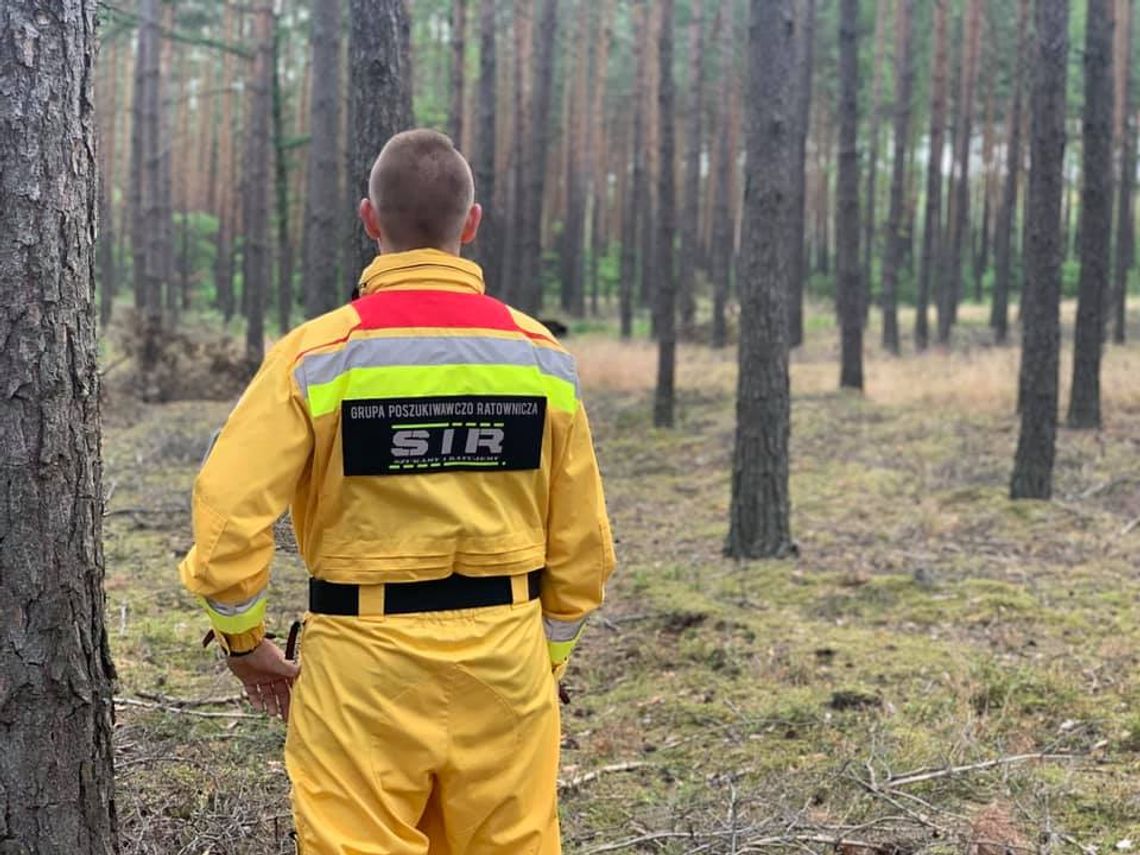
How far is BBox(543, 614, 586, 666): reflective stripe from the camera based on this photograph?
255 cm

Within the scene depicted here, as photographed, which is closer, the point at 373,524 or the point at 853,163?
the point at 373,524

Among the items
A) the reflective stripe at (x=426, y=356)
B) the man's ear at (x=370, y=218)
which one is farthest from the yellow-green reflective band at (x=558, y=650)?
the man's ear at (x=370, y=218)

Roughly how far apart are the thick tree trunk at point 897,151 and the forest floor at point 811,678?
9.92 meters

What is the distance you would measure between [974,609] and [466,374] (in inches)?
204

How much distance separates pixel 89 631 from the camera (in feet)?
7.93

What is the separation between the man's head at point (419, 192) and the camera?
2309mm

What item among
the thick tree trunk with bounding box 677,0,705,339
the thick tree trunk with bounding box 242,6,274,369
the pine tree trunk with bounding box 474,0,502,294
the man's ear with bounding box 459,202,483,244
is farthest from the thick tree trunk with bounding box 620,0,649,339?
the man's ear with bounding box 459,202,483,244

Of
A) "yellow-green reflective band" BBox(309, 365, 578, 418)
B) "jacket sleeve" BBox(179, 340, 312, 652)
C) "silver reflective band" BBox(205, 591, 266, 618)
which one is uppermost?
"yellow-green reflective band" BBox(309, 365, 578, 418)

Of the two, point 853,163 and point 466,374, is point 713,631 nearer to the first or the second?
point 466,374

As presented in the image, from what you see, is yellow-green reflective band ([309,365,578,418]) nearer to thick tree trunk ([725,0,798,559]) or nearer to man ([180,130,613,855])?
man ([180,130,613,855])

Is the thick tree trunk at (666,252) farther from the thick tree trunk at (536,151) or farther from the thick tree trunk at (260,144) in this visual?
the thick tree trunk at (260,144)

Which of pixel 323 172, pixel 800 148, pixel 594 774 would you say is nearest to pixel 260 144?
pixel 323 172

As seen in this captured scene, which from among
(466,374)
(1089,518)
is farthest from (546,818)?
(1089,518)

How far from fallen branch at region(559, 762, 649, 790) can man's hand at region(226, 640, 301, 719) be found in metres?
1.97
